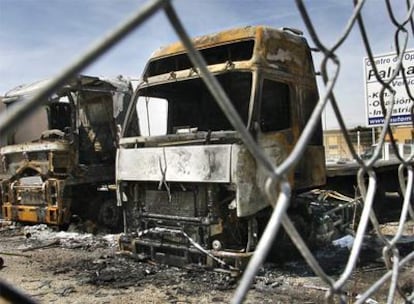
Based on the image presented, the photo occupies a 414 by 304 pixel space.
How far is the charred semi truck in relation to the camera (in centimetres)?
546

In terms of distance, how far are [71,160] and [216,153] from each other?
5017mm

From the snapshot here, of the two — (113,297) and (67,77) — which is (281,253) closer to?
(113,297)

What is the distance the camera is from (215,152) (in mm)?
5387

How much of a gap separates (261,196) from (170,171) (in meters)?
1.13

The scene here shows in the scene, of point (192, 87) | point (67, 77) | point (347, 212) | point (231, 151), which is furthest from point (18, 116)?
point (347, 212)

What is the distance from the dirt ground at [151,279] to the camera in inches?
197

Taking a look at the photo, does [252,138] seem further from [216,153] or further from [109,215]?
[109,215]

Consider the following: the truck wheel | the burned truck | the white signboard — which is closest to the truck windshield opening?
the burned truck

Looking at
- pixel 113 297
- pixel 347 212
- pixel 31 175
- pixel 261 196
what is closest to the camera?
pixel 113 297

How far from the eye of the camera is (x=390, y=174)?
34.2 ft

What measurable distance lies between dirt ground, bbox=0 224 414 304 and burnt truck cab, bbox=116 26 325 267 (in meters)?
0.28

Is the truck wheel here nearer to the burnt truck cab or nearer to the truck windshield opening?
the truck windshield opening

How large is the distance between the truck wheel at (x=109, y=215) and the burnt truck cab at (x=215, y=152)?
3.18m

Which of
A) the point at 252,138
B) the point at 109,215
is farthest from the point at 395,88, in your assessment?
the point at 252,138
